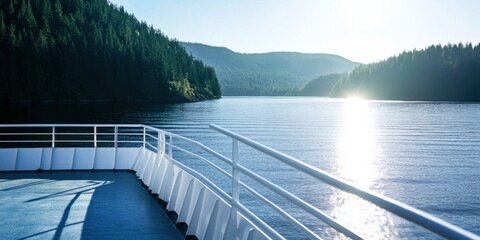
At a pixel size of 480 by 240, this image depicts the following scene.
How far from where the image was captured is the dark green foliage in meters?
156

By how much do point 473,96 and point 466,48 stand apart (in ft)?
91.6

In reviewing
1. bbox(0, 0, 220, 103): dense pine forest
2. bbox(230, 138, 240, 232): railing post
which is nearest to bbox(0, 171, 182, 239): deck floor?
bbox(230, 138, 240, 232): railing post

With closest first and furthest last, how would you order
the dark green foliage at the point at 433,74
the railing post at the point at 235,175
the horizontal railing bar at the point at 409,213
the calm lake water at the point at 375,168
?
1. the horizontal railing bar at the point at 409,213
2. the railing post at the point at 235,175
3. the calm lake water at the point at 375,168
4. the dark green foliage at the point at 433,74

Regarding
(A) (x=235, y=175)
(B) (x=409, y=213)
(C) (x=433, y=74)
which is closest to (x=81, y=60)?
(C) (x=433, y=74)

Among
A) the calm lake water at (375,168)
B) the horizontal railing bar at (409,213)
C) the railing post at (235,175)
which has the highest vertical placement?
the horizontal railing bar at (409,213)

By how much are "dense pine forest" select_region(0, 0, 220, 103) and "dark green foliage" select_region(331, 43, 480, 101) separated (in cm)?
7587

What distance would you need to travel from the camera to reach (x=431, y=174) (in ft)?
119

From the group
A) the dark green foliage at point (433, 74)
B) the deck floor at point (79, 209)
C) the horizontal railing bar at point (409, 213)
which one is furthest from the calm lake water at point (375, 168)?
the dark green foliage at point (433, 74)

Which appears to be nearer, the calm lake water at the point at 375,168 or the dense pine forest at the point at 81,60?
the calm lake water at the point at 375,168

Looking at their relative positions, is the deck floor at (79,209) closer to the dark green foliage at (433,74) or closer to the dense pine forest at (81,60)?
the dense pine forest at (81,60)

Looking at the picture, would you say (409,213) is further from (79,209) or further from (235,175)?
(79,209)

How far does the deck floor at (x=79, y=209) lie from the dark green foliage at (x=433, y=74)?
16367cm

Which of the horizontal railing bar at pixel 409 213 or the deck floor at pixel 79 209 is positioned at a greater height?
the horizontal railing bar at pixel 409 213

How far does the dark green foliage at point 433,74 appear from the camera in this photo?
155500mm
